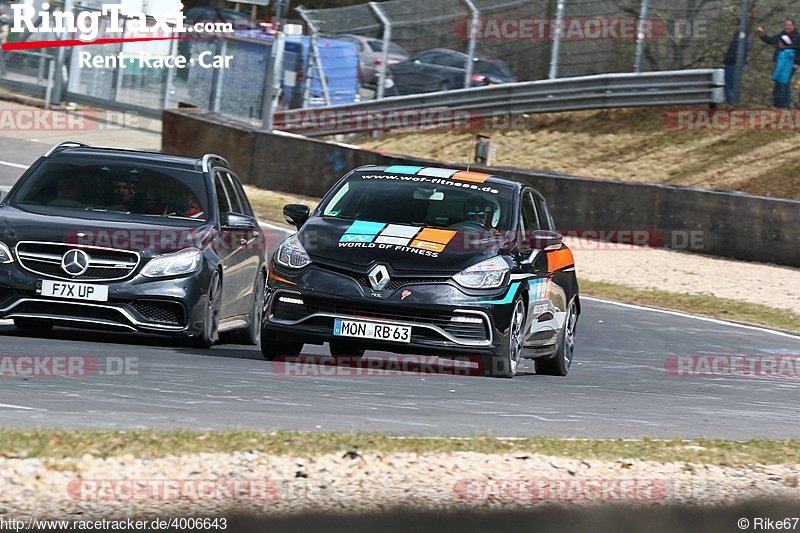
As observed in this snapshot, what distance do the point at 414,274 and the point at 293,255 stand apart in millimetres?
903

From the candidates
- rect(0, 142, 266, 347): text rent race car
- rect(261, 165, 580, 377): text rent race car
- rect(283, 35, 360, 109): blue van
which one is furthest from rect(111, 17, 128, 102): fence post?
rect(261, 165, 580, 377): text rent race car

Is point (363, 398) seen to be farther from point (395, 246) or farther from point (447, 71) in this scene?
point (447, 71)

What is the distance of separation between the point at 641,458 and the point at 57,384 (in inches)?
132

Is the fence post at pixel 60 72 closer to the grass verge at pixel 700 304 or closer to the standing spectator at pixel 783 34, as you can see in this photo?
the standing spectator at pixel 783 34

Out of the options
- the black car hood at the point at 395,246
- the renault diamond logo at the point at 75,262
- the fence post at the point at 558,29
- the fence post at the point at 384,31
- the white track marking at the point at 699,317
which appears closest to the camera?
the black car hood at the point at 395,246

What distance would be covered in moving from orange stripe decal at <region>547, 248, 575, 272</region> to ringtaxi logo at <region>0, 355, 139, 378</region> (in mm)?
3411

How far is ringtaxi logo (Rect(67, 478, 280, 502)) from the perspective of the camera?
539 centimetres

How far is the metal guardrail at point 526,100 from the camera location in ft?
90.9

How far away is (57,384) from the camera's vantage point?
8234mm

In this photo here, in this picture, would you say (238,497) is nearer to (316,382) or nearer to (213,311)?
(316,382)

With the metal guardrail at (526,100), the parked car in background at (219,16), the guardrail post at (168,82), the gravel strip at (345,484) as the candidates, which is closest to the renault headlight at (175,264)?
the gravel strip at (345,484)

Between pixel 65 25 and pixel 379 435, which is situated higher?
pixel 65 25

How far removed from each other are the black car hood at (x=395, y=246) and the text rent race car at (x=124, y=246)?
1.00 metres

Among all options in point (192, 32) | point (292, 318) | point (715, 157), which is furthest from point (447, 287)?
point (192, 32)
